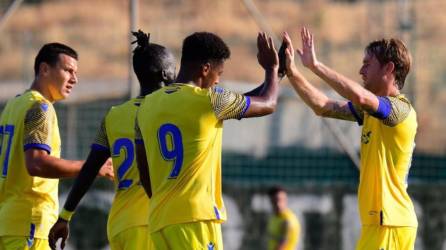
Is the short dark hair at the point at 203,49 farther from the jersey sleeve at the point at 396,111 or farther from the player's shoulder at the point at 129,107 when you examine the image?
the jersey sleeve at the point at 396,111

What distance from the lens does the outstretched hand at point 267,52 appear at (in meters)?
7.05

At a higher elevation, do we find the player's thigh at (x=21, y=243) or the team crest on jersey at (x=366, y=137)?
the team crest on jersey at (x=366, y=137)

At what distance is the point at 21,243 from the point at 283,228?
772cm

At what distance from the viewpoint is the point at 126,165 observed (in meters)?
8.03

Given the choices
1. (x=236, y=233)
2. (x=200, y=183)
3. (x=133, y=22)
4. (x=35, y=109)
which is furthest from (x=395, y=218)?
(x=236, y=233)

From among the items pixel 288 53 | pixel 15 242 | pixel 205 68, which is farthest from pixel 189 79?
pixel 15 242

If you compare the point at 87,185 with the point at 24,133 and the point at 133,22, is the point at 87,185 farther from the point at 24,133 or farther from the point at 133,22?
the point at 133,22

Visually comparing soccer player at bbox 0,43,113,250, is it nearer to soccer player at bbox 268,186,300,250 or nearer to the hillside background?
soccer player at bbox 268,186,300,250

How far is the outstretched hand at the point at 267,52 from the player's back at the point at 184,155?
15.0 inches

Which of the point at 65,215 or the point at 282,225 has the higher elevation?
the point at 65,215

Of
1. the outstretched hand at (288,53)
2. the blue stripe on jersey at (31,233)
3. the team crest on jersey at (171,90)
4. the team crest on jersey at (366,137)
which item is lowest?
the blue stripe on jersey at (31,233)

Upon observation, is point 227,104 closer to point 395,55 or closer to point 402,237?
point 395,55

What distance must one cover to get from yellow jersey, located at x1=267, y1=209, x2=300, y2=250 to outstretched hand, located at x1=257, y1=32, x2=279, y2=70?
878 cm

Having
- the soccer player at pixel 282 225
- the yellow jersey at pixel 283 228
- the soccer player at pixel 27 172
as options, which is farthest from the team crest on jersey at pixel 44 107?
the yellow jersey at pixel 283 228
